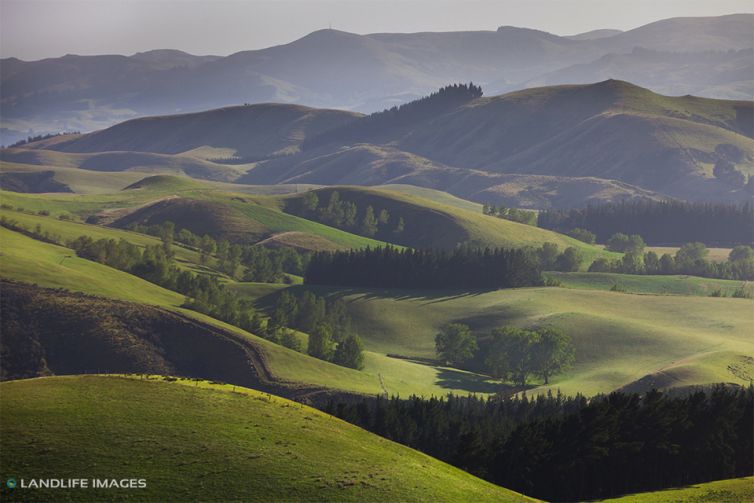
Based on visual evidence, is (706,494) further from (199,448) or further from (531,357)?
(531,357)

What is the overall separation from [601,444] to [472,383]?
316ft

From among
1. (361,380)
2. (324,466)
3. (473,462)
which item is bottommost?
(361,380)

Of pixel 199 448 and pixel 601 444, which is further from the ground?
pixel 199 448

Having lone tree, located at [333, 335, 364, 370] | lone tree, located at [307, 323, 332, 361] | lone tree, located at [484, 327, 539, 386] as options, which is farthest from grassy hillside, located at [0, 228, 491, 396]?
lone tree, located at [307, 323, 332, 361]

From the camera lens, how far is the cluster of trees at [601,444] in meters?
86.3

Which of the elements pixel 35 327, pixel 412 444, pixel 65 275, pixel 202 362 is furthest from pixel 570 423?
pixel 65 275

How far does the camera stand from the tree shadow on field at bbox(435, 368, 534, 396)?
180 metres

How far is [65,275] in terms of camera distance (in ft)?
615

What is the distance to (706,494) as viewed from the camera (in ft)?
270

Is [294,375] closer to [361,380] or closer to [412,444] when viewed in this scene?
[361,380]

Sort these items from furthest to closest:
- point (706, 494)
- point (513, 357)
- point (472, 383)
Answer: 1. point (513, 357)
2. point (472, 383)
3. point (706, 494)

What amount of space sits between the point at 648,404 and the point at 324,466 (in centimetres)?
4659

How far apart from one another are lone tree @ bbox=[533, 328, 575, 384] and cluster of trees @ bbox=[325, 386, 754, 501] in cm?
8170

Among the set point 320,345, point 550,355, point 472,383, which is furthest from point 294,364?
point 550,355
